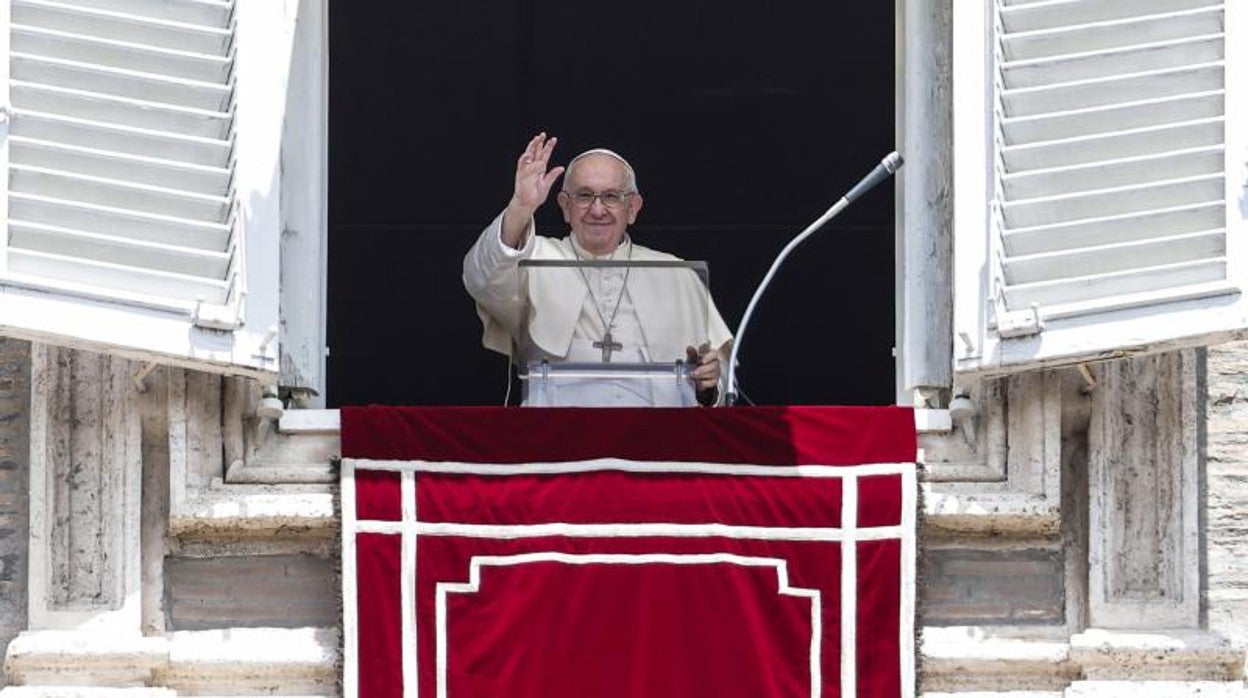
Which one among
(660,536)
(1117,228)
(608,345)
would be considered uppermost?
(1117,228)

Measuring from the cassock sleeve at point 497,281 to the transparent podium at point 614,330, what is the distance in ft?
0.12

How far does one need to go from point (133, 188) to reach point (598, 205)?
1.50 metres

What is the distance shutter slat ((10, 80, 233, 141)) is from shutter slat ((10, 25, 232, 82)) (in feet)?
0.26

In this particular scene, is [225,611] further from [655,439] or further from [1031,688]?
[1031,688]

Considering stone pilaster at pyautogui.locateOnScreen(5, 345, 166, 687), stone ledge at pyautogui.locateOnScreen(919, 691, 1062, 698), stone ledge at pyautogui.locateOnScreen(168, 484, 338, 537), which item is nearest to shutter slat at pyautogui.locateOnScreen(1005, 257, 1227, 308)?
stone ledge at pyautogui.locateOnScreen(919, 691, 1062, 698)

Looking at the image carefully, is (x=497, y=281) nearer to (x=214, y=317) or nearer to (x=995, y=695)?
(x=214, y=317)

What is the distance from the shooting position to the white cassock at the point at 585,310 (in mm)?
10000

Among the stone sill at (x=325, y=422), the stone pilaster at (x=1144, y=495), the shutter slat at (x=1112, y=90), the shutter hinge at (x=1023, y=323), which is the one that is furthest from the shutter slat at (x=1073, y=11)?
the stone sill at (x=325, y=422)

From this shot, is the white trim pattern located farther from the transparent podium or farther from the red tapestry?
the transparent podium

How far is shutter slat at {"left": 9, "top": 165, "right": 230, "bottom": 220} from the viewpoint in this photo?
30.4 ft

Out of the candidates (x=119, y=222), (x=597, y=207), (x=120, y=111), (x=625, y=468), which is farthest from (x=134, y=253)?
(x=597, y=207)

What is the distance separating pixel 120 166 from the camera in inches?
368

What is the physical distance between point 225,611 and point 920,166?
6.20ft

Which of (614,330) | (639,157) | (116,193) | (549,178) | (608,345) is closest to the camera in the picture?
(116,193)
